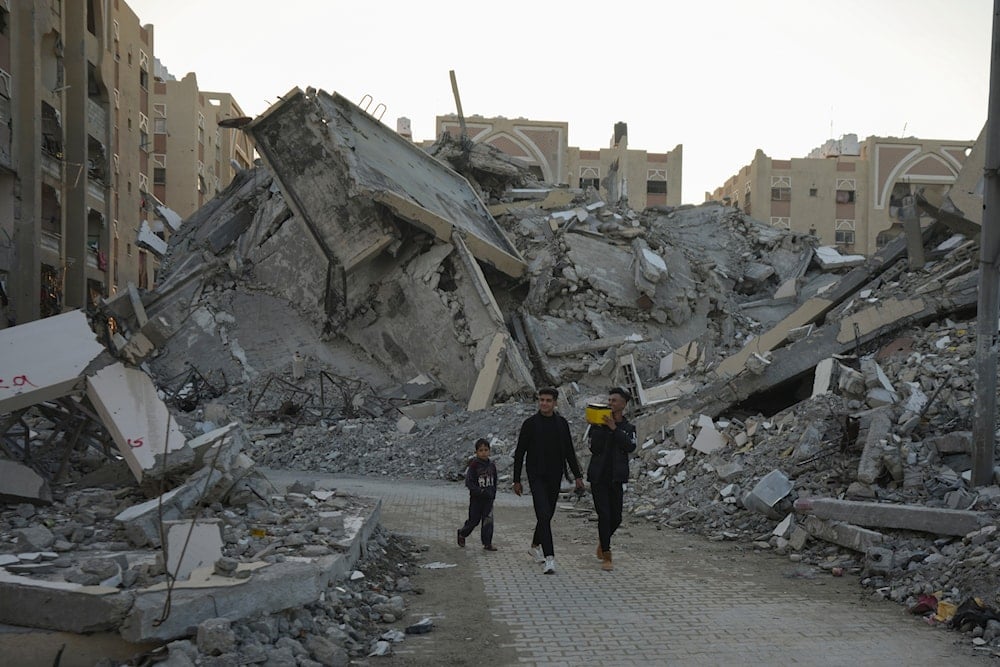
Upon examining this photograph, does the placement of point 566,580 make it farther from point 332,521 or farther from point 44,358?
point 44,358

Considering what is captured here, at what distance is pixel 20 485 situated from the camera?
19.2 ft

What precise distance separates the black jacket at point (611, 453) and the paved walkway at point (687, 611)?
0.70 meters

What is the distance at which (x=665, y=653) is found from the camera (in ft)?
14.3

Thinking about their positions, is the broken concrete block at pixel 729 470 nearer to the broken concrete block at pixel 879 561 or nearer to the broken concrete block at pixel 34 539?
the broken concrete block at pixel 879 561

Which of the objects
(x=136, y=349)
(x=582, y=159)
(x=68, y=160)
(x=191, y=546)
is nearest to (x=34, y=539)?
(x=191, y=546)

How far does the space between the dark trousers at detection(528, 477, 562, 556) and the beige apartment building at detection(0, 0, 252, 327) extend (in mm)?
15705

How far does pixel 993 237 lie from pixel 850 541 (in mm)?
2643

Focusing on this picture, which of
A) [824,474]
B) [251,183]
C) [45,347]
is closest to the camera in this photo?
[45,347]

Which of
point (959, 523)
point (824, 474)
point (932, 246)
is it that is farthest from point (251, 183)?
point (959, 523)

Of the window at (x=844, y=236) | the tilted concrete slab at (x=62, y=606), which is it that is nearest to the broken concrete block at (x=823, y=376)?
the tilted concrete slab at (x=62, y=606)

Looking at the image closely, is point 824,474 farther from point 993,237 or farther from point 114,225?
point 114,225

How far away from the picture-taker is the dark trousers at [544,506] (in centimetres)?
646

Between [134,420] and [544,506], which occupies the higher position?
[134,420]

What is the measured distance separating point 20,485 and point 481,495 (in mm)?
3433
